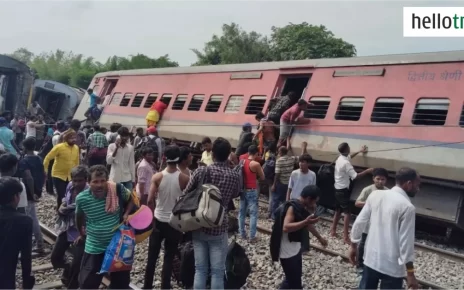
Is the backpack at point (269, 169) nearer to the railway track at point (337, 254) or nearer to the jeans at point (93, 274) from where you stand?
the railway track at point (337, 254)

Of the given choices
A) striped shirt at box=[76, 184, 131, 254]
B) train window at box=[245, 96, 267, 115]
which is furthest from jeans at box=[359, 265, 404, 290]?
train window at box=[245, 96, 267, 115]

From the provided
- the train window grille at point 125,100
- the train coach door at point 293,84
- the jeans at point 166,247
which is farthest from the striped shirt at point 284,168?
the train window grille at point 125,100

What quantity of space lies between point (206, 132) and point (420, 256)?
6.78 m

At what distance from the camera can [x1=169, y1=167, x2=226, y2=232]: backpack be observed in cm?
454

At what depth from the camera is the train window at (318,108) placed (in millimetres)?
10648

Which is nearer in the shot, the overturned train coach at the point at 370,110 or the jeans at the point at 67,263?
the jeans at the point at 67,263

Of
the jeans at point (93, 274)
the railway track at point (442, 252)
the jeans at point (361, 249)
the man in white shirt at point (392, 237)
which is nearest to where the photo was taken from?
the man in white shirt at point (392, 237)

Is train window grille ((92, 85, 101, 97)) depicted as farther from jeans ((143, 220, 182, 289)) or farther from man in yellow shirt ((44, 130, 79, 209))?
jeans ((143, 220, 182, 289))

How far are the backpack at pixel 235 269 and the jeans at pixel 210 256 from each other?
63cm

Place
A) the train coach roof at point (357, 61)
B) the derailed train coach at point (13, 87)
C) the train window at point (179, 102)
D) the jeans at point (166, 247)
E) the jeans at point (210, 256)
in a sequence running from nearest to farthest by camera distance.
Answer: the jeans at point (210, 256) < the jeans at point (166, 247) < the train coach roof at point (357, 61) < the train window at point (179, 102) < the derailed train coach at point (13, 87)

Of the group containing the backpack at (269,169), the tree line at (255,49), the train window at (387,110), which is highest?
the tree line at (255,49)

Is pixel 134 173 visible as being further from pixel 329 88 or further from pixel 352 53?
pixel 352 53

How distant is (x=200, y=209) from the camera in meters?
4.56

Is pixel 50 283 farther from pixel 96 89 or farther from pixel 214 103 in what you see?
pixel 96 89
